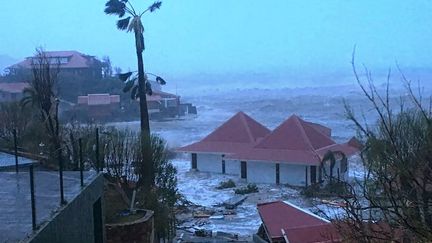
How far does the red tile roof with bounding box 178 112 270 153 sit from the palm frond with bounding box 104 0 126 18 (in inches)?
571

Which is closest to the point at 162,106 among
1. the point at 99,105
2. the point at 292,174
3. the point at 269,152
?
the point at 99,105

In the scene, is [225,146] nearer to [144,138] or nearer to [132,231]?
[144,138]

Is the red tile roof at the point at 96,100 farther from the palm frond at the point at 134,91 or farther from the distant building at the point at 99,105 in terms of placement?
the palm frond at the point at 134,91

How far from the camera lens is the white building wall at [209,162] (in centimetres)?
3726

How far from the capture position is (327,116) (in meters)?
70.9

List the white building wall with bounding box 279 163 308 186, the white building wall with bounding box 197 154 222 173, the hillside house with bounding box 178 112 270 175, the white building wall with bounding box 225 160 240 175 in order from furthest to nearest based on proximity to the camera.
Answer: the white building wall with bounding box 197 154 222 173
the hillside house with bounding box 178 112 270 175
the white building wall with bounding box 225 160 240 175
the white building wall with bounding box 279 163 308 186

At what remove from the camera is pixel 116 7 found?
24.3 meters

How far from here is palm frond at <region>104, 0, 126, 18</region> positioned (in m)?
24.2

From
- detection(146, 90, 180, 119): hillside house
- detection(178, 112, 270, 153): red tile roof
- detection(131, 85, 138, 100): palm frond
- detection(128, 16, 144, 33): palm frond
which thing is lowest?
detection(178, 112, 270, 153): red tile roof

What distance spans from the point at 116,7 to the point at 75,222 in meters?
18.5

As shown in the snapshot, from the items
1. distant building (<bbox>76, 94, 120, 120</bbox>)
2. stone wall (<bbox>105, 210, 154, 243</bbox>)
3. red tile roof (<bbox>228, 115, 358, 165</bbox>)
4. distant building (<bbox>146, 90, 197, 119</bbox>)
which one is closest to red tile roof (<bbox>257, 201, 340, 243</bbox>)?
stone wall (<bbox>105, 210, 154, 243</bbox>)

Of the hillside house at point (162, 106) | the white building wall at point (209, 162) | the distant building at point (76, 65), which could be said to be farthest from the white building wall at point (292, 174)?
the distant building at point (76, 65)

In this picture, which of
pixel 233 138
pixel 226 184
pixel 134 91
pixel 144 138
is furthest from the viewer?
pixel 233 138

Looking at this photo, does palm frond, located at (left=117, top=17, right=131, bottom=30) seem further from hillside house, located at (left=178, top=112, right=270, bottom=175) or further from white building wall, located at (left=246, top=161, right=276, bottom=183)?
hillside house, located at (left=178, top=112, right=270, bottom=175)
